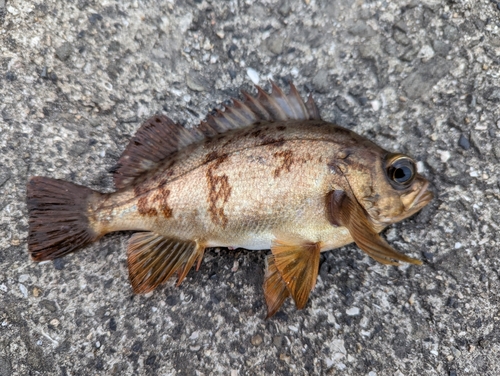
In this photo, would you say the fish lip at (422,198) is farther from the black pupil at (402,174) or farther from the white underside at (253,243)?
the white underside at (253,243)

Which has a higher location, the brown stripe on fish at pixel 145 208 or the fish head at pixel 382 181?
the brown stripe on fish at pixel 145 208

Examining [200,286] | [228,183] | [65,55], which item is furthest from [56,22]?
[200,286]

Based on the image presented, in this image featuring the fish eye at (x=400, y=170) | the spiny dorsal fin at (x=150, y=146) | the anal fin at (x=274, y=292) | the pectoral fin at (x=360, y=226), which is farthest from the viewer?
the spiny dorsal fin at (x=150, y=146)

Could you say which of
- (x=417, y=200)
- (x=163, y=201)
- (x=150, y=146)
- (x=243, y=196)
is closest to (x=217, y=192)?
(x=243, y=196)

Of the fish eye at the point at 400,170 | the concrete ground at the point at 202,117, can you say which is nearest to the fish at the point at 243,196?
the fish eye at the point at 400,170

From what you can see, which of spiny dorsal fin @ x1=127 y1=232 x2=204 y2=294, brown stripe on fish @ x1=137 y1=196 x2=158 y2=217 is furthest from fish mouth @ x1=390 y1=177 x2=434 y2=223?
brown stripe on fish @ x1=137 y1=196 x2=158 y2=217

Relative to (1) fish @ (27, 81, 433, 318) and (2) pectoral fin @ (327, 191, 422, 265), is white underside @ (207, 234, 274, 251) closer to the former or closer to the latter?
(1) fish @ (27, 81, 433, 318)
